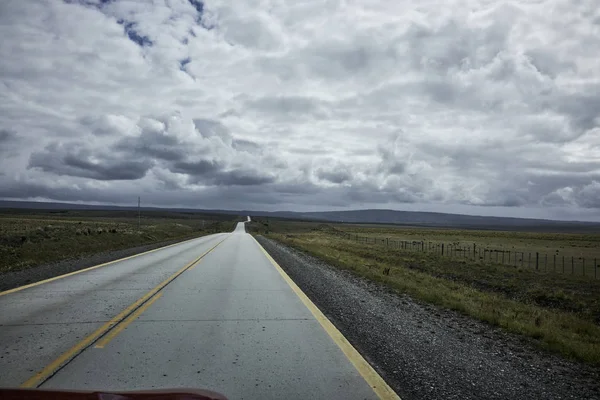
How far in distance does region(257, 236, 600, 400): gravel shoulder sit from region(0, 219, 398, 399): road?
36 centimetres

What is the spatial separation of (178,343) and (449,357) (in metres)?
3.68

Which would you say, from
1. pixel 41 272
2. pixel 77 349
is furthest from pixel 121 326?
pixel 41 272

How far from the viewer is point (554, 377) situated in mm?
5102

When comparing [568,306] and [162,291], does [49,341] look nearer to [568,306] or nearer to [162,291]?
[162,291]

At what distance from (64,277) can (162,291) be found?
4310mm

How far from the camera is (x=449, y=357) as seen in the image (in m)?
5.66

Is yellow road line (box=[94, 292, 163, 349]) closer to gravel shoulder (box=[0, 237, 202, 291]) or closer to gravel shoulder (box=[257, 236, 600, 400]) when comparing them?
gravel shoulder (box=[257, 236, 600, 400])

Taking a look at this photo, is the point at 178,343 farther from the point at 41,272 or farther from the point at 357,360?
the point at 41,272

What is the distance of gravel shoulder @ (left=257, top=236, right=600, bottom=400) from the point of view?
4586mm

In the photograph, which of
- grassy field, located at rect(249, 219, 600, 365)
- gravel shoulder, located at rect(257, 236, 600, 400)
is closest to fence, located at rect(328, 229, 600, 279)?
grassy field, located at rect(249, 219, 600, 365)

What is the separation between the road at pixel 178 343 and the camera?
4.55 metres

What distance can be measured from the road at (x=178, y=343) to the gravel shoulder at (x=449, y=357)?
36 centimetres

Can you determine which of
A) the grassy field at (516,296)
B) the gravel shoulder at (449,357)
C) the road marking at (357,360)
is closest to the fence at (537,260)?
the grassy field at (516,296)

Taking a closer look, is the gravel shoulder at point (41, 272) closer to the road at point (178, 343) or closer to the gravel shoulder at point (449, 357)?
the road at point (178, 343)
